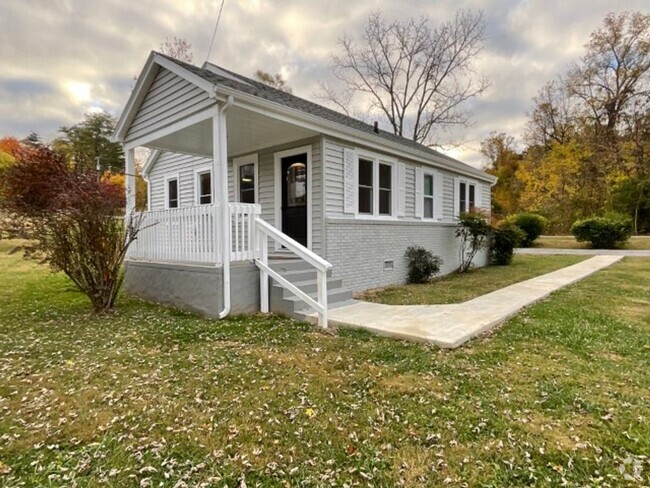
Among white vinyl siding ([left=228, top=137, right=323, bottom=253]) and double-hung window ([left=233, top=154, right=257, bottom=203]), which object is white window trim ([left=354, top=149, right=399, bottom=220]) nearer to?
white vinyl siding ([left=228, top=137, right=323, bottom=253])

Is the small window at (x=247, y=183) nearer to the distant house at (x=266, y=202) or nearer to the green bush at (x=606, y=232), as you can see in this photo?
the distant house at (x=266, y=202)

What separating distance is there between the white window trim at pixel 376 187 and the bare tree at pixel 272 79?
62.3 ft

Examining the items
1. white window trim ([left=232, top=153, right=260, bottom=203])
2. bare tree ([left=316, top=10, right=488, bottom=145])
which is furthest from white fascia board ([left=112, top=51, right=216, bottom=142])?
bare tree ([left=316, top=10, right=488, bottom=145])

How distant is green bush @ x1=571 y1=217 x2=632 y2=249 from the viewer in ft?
59.3

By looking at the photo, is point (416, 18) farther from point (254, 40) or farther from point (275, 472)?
point (275, 472)

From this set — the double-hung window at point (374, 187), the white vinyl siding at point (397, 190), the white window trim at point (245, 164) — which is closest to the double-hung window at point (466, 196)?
the white vinyl siding at point (397, 190)

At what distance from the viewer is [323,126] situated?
695 centimetres

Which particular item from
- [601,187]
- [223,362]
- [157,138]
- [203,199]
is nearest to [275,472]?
[223,362]

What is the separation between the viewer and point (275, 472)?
217 centimetres

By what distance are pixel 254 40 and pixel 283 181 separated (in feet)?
25.9

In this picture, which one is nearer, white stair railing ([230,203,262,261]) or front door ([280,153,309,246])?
white stair railing ([230,203,262,261])

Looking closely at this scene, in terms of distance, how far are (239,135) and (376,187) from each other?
318 centimetres

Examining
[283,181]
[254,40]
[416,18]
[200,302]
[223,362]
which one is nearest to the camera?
[223,362]

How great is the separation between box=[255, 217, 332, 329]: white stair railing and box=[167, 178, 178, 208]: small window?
6749mm
